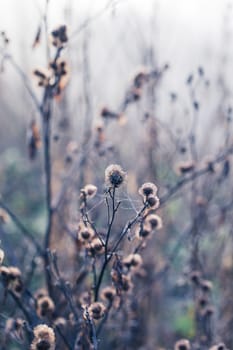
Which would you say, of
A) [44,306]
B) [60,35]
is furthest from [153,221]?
[60,35]

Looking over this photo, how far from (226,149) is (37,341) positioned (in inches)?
64.8

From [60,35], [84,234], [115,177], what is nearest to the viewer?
[115,177]

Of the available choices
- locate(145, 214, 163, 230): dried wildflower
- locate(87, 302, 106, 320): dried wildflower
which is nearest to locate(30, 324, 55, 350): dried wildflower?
locate(87, 302, 106, 320): dried wildflower

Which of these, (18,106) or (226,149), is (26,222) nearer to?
(18,106)

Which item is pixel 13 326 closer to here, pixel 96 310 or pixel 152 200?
pixel 96 310

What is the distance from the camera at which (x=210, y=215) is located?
10.9 ft

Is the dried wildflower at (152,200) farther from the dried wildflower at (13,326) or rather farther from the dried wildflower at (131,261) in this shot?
the dried wildflower at (13,326)

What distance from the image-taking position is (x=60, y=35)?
2.27 m

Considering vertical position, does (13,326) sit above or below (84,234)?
below

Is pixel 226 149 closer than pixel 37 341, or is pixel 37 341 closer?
pixel 37 341

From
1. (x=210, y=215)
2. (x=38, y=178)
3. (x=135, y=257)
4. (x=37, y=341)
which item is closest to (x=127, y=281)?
(x=135, y=257)

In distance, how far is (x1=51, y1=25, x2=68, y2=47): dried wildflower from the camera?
2.26 m

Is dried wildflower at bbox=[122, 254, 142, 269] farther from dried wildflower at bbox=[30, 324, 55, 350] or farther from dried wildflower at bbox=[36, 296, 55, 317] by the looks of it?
dried wildflower at bbox=[30, 324, 55, 350]

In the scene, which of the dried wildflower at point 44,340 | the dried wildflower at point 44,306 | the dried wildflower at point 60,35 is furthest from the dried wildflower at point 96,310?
the dried wildflower at point 60,35
